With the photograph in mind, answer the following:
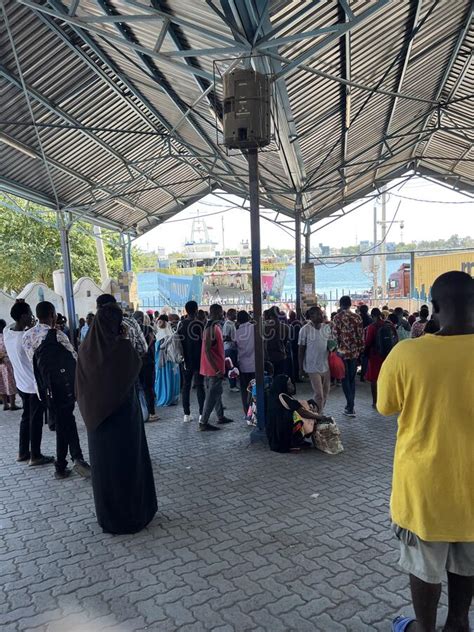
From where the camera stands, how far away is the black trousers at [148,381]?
21.8ft

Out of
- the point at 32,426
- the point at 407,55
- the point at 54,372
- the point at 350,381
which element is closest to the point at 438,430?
the point at 54,372

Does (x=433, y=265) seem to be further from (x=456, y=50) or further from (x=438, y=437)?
(x=438, y=437)

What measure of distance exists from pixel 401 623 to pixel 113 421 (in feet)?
7.32

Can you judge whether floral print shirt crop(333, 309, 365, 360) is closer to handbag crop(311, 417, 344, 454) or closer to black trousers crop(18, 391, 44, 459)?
handbag crop(311, 417, 344, 454)

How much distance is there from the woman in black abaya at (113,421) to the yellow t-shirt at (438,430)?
7.10 ft

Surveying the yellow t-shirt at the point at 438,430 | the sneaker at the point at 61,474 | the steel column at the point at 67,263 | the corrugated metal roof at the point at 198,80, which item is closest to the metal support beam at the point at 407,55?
the corrugated metal roof at the point at 198,80

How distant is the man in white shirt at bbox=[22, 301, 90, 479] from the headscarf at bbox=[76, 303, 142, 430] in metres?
1.21

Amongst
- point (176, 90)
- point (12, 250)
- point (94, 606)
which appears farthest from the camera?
point (12, 250)

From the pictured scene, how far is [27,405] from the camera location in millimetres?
5344

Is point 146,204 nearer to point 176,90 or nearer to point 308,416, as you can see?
point 176,90

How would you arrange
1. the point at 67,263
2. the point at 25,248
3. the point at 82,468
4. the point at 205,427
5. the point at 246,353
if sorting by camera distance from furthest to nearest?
the point at 25,248 < the point at 67,263 < the point at 246,353 < the point at 205,427 < the point at 82,468

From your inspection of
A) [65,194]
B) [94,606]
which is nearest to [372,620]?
[94,606]

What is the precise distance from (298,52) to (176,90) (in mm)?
2604

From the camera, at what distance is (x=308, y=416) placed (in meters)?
5.44
